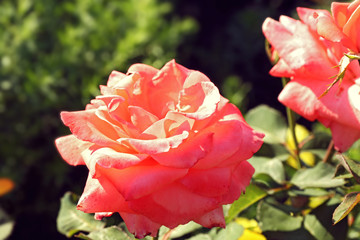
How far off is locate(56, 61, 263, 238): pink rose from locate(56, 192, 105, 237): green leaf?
18cm

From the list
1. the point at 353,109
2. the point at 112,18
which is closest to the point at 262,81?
the point at 112,18

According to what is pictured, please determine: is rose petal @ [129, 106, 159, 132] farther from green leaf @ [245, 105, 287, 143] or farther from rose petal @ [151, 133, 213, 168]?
green leaf @ [245, 105, 287, 143]

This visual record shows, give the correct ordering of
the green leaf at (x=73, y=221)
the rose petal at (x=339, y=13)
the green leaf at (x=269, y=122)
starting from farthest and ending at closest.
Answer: the green leaf at (x=269, y=122)
the green leaf at (x=73, y=221)
the rose petal at (x=339, y=13)

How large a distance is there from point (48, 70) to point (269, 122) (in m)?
1.08

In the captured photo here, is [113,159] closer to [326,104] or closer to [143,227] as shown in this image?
[143,227]

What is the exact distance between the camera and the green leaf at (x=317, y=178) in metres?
0.66

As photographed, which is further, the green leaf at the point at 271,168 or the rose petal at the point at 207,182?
the green leaf at the point at 271,168

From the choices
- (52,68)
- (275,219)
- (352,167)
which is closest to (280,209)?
(275,219)

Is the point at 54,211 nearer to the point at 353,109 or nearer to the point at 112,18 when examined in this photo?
the point at 112,18

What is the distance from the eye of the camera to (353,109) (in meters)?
0.58

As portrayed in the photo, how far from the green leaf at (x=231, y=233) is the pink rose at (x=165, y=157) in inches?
5.2

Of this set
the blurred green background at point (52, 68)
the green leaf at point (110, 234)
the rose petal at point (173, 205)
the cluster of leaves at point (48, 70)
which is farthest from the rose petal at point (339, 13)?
the cluster of leaves at point (48, 70)

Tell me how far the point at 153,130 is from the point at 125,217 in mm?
93

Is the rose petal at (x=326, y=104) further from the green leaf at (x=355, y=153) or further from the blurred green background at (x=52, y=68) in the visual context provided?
the blurred green background at (x=52, y=68)
